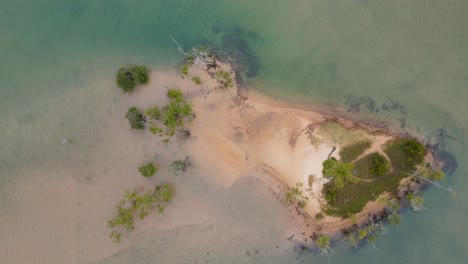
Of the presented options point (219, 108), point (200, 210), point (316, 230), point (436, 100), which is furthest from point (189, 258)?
point (436, 100)

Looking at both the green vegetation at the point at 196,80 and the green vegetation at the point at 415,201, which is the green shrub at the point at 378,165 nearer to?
the green vegetation at the point at 415,201

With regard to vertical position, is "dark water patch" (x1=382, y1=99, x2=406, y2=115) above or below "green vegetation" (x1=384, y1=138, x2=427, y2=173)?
above

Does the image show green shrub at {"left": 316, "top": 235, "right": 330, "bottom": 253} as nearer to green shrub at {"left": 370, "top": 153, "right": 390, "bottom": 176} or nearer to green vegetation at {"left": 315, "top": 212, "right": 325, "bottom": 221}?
green vegetation at {"left": 315, "top": 212, "right": 325, "bottom": 221}

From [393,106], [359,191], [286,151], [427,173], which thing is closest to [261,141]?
[286,151]

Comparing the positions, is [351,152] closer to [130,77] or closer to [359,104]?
[359,104]

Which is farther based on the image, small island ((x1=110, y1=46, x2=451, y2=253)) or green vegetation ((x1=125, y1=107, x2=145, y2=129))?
green vegetation ((x1=125, y1=107, x2=145, y2=129))

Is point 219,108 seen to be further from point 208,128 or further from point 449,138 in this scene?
point 449,138

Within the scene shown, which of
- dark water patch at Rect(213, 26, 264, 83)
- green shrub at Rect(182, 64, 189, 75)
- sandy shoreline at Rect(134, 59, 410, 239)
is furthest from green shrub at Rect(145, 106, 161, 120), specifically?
dark water patch at Rect(213, 26, 264, 83)
